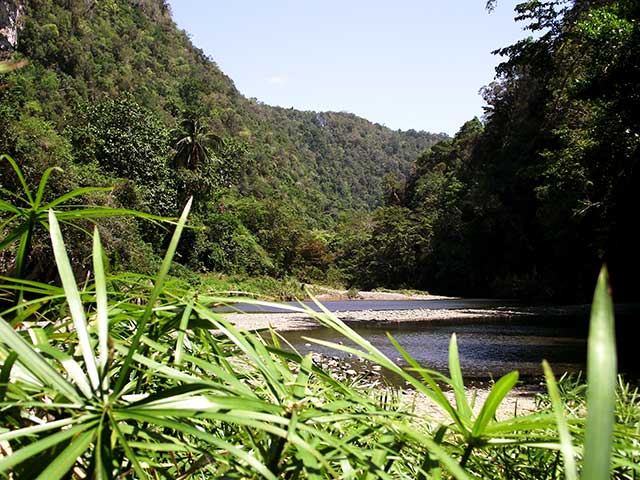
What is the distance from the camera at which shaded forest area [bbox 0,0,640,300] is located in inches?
480

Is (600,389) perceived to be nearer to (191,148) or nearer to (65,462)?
(65,462)

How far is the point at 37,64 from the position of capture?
41469 millimetres

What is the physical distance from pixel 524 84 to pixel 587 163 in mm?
22654

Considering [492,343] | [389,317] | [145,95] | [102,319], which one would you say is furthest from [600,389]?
[145,95]

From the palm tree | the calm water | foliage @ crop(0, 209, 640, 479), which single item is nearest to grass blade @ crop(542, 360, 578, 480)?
foliage @ crop(0, 209, 640, 479)

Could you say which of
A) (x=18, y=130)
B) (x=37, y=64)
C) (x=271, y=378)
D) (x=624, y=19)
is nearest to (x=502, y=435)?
(x=271, y=378)

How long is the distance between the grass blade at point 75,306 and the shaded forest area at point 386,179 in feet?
0.72

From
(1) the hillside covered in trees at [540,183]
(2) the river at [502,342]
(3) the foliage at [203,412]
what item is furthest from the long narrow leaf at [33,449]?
(1) the hillside covered in trees at [540,183]

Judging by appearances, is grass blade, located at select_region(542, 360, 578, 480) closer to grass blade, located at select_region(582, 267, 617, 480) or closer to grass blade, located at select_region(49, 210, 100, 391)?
grass blade, located at select_region(582, 267, 617, 480)

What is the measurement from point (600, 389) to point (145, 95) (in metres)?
53.2

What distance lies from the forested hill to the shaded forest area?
0.61 ft

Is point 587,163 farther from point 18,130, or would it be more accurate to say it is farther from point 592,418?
point 18,130

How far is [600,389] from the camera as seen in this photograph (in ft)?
0.59

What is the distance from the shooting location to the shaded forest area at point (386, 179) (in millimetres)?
12203
